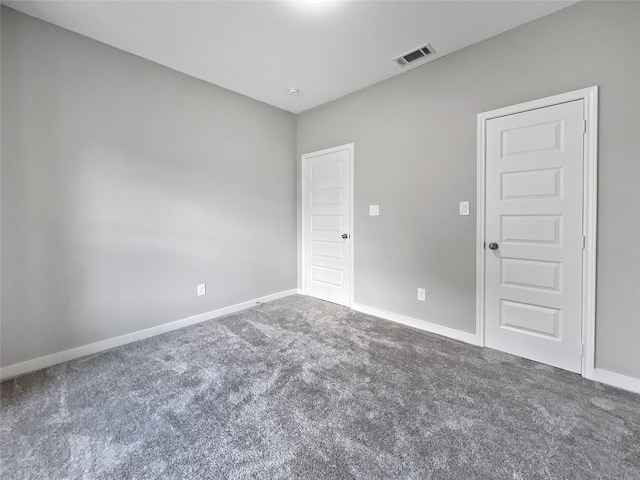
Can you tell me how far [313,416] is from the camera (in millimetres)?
1570

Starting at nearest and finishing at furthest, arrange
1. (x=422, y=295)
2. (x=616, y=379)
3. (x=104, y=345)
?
1. (x=616, y=379)
2. (x=104, y=345)
3. (x=422, y=295)

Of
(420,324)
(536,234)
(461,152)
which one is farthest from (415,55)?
(420,324)

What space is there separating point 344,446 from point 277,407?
478mm

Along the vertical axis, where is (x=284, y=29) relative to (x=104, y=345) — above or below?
above

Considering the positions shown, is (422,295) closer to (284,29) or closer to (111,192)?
(284,29)

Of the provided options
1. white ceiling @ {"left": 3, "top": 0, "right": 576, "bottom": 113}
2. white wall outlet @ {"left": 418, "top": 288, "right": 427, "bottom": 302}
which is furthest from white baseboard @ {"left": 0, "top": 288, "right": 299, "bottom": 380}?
white ceiling @ {"left": 3, "top": 0, "right": 576, "bottom": 113}

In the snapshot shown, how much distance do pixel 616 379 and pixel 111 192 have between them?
412cm

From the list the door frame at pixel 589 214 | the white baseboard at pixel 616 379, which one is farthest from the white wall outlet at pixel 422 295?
the white baseboard at pixel 616 379

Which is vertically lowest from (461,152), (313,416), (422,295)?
(313,416)

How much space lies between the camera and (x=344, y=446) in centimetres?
136

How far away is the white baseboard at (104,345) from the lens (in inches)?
78.7

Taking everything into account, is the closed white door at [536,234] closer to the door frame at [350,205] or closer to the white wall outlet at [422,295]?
the white wall outlet at [422,295]

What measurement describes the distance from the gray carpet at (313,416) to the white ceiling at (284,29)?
2.65 m

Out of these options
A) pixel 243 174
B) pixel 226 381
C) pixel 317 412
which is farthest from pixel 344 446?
pixel 243 174
